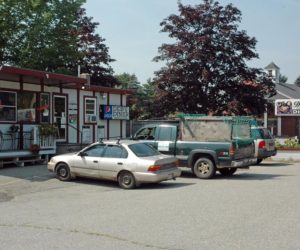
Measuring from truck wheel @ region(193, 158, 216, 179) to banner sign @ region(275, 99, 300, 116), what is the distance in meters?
35.1

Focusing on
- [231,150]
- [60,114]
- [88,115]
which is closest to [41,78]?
[60,114]

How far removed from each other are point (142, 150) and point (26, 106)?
791cm

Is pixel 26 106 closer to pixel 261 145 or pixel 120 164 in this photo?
pixel 120 164

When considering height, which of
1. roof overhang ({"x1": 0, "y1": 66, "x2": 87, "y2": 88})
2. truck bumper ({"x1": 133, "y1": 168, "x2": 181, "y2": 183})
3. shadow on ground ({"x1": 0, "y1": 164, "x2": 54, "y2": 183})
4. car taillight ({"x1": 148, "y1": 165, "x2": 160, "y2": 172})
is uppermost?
roof overhang ({"x1": 0, "y1": 66, "x2": 87, "y2": 88})

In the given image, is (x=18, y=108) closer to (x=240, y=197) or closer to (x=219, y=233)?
(x=240, y=197)

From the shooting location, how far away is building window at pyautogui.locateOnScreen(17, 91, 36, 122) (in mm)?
20938

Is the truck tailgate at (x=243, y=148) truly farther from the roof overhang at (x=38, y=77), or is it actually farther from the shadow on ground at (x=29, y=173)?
the roof overhang at (x=38, y=77)

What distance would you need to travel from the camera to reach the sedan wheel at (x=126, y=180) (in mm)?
14500

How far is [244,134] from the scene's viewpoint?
18.2 metres

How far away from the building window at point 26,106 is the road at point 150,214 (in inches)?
208

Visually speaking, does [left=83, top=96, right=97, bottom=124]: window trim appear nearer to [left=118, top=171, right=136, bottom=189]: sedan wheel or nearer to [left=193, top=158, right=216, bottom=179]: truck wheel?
[left=193, top=158, right=216, bottom=179]: truck wheel

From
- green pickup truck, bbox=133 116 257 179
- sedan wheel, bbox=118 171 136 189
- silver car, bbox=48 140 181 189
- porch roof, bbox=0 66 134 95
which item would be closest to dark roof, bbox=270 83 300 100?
porch roof, bbox=0 66 134 95

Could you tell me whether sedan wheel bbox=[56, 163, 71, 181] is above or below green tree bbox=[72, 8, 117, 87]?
below

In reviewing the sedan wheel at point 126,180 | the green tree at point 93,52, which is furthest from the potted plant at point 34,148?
the green tree at point 93,52
